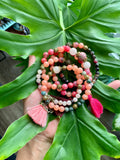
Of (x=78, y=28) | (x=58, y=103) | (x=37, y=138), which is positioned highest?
(x=78, y=28)

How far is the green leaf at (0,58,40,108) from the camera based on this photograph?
21.1 inches

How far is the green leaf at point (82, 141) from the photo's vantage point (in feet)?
1.76

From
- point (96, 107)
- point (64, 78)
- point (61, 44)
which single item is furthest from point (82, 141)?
point (61, 44)

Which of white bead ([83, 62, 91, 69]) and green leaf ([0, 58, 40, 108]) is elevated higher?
green leaf ([0, 58, 40, 108])

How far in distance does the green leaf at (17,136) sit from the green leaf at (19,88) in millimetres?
80

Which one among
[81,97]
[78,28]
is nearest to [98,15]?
[78,28]

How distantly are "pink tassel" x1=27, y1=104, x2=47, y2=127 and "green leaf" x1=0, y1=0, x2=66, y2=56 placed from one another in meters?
0.22

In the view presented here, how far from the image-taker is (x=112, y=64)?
0.71 metres

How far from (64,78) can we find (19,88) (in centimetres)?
21

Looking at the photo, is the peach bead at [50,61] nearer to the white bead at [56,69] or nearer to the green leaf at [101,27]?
the white bead at [56,69]

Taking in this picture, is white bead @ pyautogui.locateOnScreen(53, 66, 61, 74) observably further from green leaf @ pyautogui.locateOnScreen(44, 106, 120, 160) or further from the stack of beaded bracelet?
green leaf @ pyautogui.locateOnScreen(44, 106, 120, 160)

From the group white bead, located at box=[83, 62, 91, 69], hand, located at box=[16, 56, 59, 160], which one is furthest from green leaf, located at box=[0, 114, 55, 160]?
white bead, located at box=[83, 62, 91, 69]

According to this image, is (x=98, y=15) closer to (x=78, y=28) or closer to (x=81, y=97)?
(x=78, y=28)

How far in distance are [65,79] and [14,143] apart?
1.11 feet
